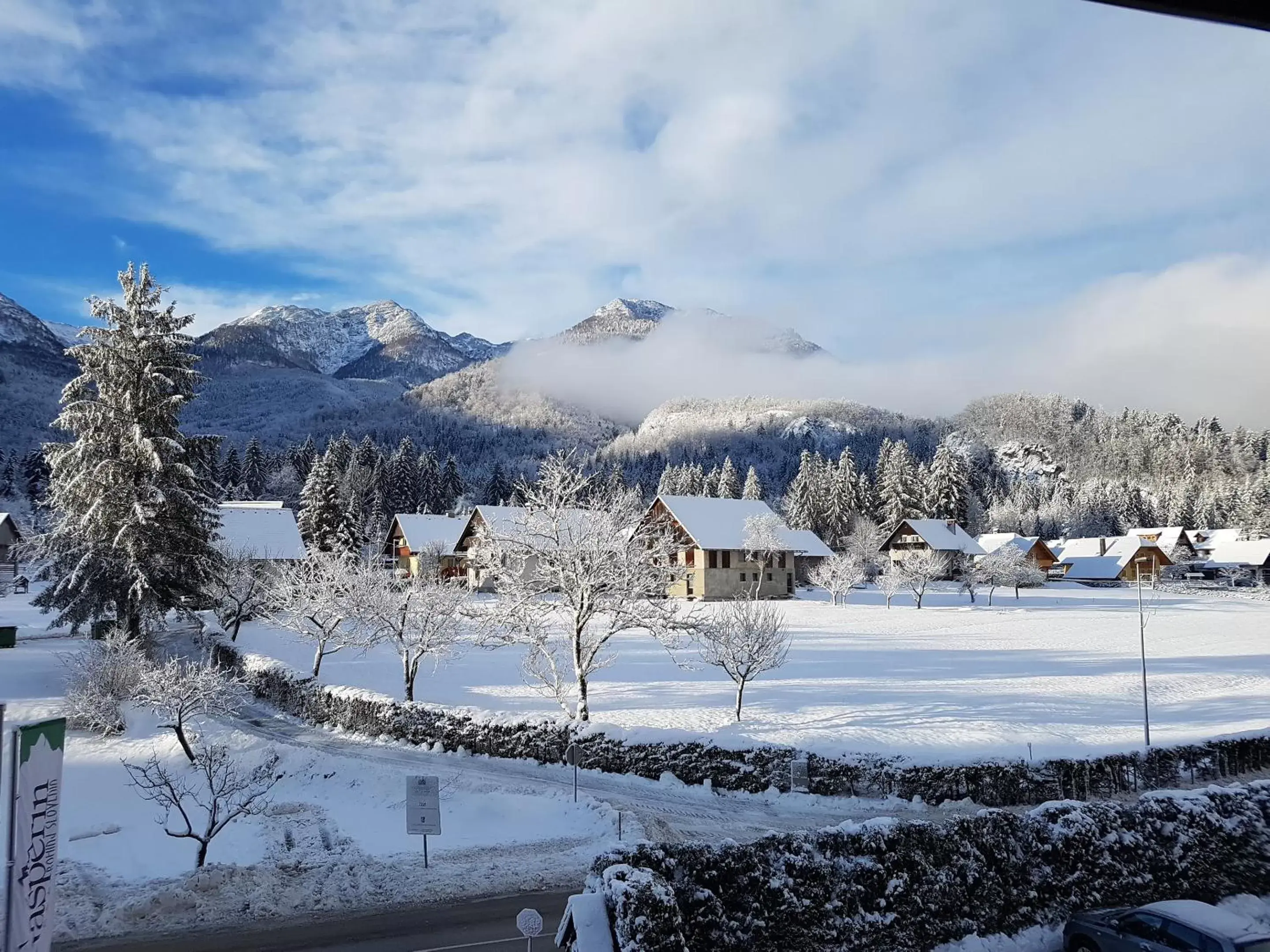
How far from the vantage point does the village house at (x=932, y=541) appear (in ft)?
278

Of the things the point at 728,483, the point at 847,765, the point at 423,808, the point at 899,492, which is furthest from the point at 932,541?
the point at 423,808

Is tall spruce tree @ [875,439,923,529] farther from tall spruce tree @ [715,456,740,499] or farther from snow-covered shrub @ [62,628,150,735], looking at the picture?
snow-covered shrub @ [62,628,150,735]

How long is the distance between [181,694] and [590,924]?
19.8 meters

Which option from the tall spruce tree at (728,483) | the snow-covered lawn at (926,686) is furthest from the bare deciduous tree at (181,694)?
the tall spruce tree at (728,483)

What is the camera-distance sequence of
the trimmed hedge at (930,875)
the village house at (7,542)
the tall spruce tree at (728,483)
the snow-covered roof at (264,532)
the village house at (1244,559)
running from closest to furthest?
the trimmed hedge at (930,875)
the snow-covered roof at (264,532)
the village house at (7,542)
the village house at (1244,559)
the tall spruce tree at (728,483)

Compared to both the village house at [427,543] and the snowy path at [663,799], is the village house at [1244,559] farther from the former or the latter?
the snowy path at [663,799]

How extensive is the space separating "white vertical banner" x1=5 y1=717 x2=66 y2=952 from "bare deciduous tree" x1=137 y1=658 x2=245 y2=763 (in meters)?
16.2

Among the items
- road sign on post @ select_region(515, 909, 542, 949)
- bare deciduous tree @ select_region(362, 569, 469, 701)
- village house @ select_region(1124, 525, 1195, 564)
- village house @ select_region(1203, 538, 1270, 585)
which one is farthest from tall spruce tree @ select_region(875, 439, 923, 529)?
road sign on post @ select_region(515, 909, 542, 949)

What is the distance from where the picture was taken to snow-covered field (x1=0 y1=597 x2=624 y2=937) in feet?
49.7

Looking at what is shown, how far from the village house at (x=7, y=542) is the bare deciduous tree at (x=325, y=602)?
51.3 m

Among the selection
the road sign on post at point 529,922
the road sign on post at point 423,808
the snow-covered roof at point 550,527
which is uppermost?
the snow-covered roof at point 550,527

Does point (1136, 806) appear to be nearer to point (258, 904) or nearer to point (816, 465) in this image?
point (258, 904)

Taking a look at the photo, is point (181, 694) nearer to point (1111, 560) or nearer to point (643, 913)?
point (643, 913)

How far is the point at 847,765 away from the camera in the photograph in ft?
74.7
